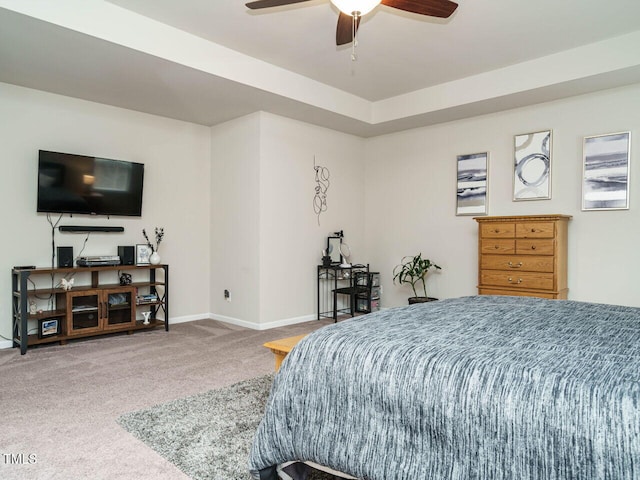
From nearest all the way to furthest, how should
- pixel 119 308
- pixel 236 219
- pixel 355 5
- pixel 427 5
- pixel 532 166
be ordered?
pixel 355 5 < pixel 427 5 < pixel 119 308 < pixel 532 166 < pixel 236 219

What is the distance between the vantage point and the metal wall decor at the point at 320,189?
5.39 metres

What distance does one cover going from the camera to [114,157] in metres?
4.64

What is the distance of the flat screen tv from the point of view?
411 centimetres

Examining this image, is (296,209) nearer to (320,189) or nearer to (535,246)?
(320,189)

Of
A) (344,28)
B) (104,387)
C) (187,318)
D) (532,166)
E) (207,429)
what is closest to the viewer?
(207,429)

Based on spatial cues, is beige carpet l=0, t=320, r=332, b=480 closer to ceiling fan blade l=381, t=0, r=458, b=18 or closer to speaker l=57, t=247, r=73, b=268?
speaker l=57, t=247, r=73, b=268

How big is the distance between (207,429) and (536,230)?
328cm

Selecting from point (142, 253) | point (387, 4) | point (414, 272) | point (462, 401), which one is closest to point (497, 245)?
point (414, 272)

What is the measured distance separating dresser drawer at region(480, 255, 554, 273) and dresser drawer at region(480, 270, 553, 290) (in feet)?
0.15

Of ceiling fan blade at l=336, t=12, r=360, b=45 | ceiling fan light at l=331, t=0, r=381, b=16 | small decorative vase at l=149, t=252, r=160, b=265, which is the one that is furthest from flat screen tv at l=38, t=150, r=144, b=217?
ceiling fan light at l=331, t=0, r=381, b=16

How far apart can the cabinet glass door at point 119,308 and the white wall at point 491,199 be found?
3.06 meters

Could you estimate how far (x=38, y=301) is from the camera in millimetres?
4160

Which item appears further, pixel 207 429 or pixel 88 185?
pixel 88 185

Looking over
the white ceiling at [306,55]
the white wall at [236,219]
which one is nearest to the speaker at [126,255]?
the white wall at [236,219]
